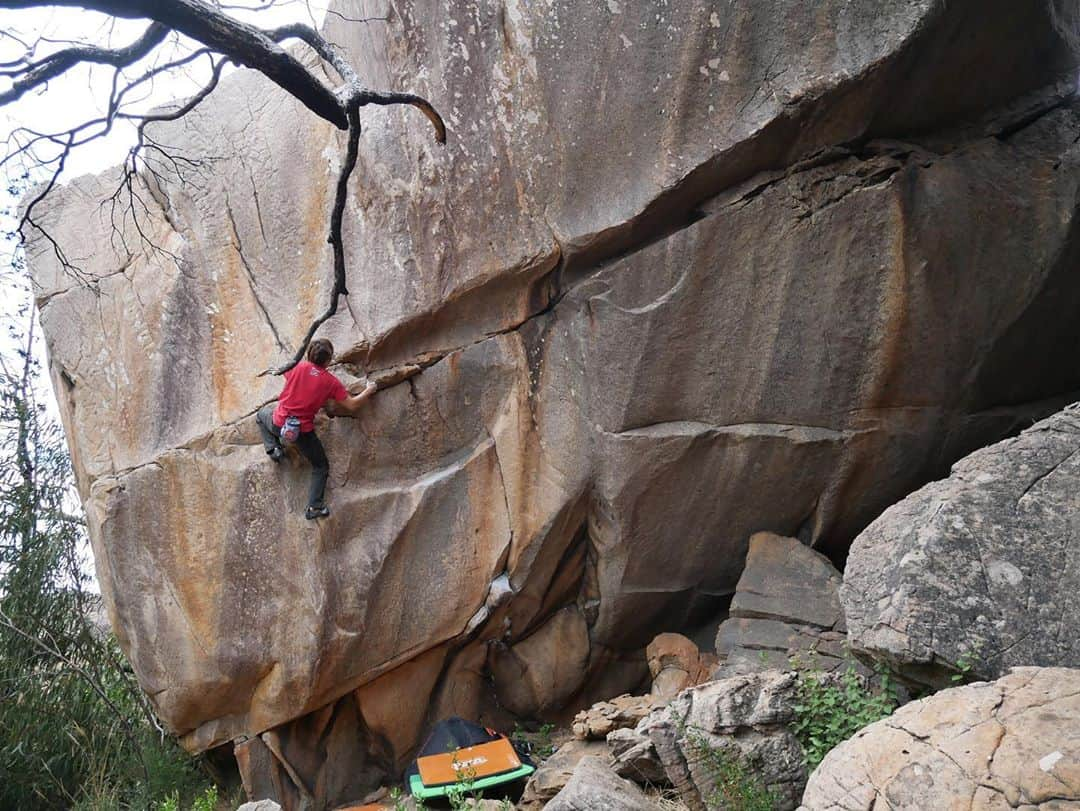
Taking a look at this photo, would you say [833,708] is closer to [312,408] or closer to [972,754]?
[972,754]

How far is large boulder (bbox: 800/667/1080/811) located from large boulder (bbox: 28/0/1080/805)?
312cm

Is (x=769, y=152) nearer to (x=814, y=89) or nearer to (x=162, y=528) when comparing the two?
(x=814, y=89)

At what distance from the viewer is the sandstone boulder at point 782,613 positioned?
606cm

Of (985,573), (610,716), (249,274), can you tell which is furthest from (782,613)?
(249,274)

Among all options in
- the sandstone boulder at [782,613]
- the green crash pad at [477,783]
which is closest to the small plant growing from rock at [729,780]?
the sandstone boulder at [782,613]

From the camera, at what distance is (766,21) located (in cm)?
601

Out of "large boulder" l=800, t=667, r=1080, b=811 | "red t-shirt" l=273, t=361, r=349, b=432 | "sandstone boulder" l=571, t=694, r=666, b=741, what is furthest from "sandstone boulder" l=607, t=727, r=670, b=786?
"red t-shirt" l=273, t=361, r=349, b=432

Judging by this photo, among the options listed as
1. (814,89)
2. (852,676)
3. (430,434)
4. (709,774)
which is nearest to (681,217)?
(814,89)

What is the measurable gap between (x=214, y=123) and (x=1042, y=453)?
6.15 metres

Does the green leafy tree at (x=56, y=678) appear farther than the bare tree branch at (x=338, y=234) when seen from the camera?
Yes

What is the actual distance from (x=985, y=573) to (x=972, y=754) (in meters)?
1.24

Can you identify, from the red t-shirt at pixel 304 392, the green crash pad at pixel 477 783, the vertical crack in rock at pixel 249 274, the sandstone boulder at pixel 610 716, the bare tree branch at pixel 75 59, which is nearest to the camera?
the bare tree branch at pixel 75 59

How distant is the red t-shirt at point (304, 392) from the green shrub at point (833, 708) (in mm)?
3476

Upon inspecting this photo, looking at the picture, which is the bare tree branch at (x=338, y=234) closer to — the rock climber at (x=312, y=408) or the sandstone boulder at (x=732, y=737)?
the rock climber at (x=312, y=408)
